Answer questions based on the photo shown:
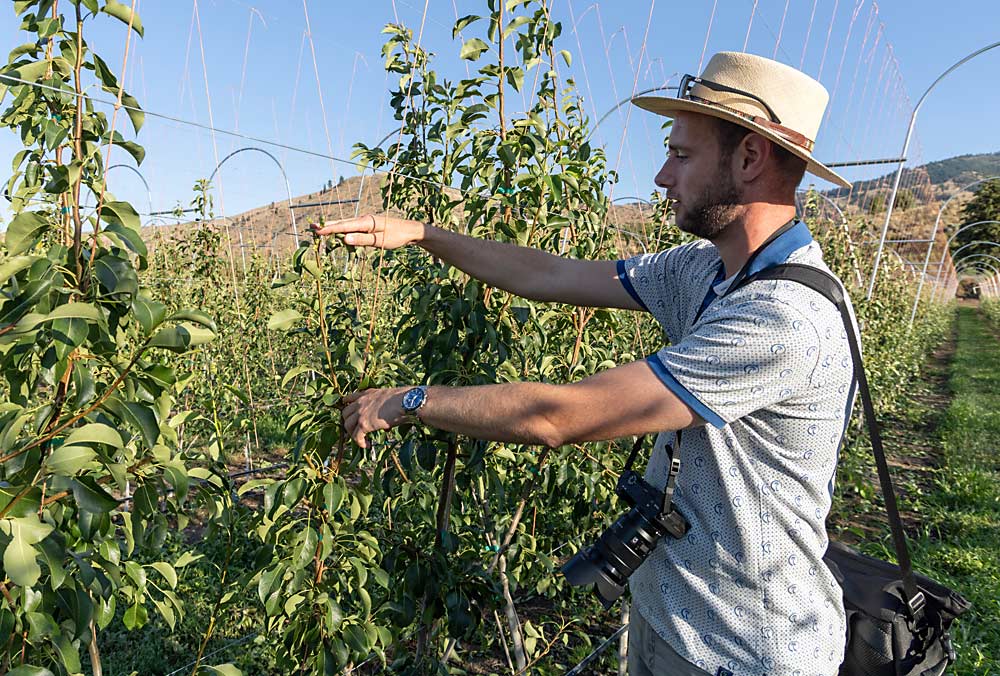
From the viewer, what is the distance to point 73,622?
1338 mm

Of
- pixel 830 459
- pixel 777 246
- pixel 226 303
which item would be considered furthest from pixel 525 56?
pixel 226 303

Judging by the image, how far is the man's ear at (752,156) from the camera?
1571 millimetres

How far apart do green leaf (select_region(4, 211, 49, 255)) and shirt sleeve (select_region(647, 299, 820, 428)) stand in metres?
1.18

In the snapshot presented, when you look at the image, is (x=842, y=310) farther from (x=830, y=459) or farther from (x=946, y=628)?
(x=946, y=628)

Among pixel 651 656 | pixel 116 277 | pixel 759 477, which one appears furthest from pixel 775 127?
pixel 116 277

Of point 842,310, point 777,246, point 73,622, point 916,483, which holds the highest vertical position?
point 777,246

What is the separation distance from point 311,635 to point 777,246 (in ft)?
4.64

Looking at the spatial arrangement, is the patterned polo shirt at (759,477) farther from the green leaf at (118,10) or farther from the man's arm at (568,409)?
the green leaf at (118,10)

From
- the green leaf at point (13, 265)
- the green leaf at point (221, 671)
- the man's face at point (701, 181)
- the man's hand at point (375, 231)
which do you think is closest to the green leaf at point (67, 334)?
the green leaf at point (13, 265)

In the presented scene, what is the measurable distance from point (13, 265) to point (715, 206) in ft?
4.55

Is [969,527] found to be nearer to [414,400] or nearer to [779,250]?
[779,250]

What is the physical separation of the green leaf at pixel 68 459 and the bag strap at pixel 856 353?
1285 mm

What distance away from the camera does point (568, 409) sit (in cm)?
138

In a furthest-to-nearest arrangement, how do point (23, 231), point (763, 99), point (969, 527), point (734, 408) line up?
point (969, 527)
point (763, 99)
point (734, 408)
point (23, 231)
